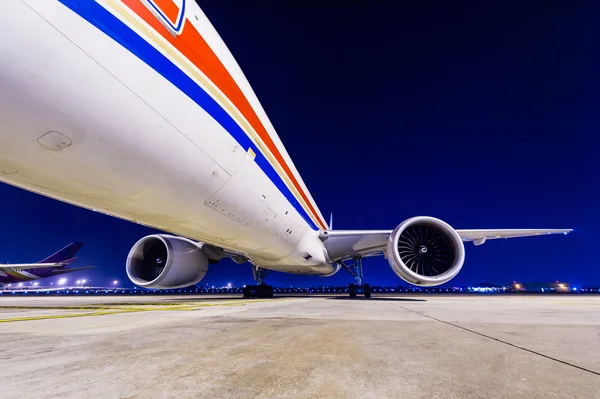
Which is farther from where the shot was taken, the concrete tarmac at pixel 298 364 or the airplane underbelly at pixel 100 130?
the airplane underbelly at pixel 100 130

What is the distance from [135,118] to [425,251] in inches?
312

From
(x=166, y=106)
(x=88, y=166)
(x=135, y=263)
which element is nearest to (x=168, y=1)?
(x=166, y=106)

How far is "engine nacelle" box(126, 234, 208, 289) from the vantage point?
937cm

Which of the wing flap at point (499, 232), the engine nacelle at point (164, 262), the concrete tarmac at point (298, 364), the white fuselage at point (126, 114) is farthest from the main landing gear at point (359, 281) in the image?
the concrete tarmac at point (298, 364)

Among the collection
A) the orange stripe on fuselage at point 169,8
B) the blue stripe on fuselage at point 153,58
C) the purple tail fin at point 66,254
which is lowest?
the blue stripe on fuselage at point 153,58

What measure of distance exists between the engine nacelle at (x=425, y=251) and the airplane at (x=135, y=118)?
4130 millimetres

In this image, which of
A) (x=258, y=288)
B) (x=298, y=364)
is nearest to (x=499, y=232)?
(x=258, y=288)

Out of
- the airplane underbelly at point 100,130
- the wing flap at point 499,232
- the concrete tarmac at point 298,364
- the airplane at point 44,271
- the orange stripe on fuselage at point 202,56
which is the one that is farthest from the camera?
the airplane at point 44,271

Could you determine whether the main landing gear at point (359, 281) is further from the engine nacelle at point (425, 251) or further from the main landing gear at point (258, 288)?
the engine nacelle at point (425, 251)

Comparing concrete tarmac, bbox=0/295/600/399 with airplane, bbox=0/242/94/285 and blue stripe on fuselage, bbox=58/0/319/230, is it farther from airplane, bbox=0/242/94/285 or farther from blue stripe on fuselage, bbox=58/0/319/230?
airplane, bbox=0/242/94/285

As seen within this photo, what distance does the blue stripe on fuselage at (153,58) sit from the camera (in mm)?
2389

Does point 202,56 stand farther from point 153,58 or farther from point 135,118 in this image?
point 135,118

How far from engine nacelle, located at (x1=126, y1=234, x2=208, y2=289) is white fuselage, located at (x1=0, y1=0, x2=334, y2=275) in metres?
4.70

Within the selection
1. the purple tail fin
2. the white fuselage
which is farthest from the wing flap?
the purple tail fin
